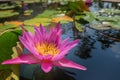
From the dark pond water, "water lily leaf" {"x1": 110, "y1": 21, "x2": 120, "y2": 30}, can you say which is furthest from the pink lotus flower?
"water lily leaf" {"x1": 110, "y1": 21, "x2": 120, "y2": 30}

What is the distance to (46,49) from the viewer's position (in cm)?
69

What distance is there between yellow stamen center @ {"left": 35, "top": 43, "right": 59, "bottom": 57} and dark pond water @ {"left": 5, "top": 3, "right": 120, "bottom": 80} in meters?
0.11

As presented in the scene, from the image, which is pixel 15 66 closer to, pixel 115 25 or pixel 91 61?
pixel 91 61

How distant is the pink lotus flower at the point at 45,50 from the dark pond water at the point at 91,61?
11 centimetres

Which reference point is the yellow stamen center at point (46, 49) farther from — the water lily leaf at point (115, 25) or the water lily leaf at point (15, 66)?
the water lily leaf at point (115, 25)

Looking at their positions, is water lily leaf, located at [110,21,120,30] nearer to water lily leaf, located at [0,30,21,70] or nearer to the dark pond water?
the dark pond water

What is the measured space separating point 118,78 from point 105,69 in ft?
0.26

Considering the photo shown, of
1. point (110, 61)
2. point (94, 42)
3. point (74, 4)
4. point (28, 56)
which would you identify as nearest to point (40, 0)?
point (74, 4)

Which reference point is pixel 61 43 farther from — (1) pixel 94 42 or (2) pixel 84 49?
(1) pixel 94 42

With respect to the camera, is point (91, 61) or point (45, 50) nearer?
point (45, 50)

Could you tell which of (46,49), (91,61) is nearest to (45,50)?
(46,49)

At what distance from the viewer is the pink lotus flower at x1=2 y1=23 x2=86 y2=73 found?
2.06 feet

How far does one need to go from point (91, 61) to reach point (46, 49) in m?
0.30

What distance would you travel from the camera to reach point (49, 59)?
63cm
